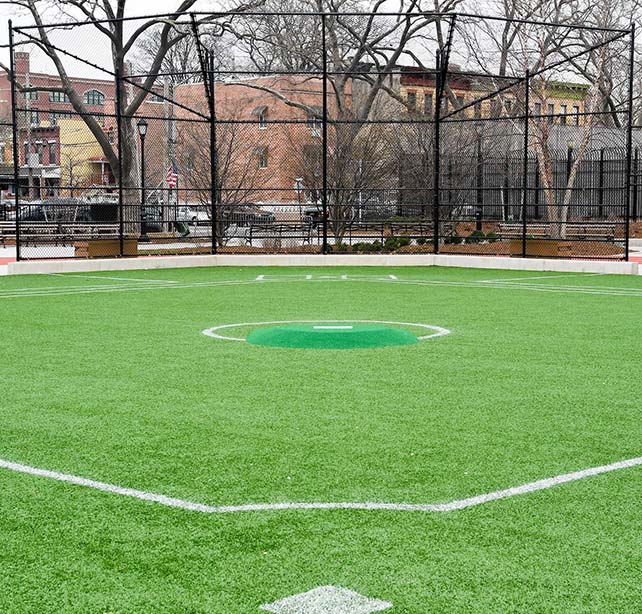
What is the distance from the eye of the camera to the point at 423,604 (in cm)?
379

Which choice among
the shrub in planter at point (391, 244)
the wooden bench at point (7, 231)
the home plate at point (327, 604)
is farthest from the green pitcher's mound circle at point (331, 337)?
the wooden bench at point (7, 231)

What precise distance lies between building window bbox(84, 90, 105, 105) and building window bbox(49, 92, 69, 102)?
87 centimetres

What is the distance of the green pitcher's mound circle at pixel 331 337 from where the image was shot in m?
10.5

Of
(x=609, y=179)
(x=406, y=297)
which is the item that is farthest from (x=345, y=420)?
(x=609, y=179)

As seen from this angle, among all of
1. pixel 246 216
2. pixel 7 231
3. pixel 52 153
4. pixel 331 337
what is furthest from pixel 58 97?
pixel 331 337

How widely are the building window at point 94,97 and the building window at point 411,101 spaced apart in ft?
37.5

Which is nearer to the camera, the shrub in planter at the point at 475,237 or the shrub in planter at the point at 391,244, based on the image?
the shrub in planter at the point at 475,237

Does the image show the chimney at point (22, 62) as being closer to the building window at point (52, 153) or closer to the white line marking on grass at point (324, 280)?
the building window at point (52, 153)

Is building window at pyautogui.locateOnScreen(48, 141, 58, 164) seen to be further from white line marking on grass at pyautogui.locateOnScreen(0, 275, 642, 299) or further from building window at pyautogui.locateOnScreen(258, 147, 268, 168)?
white line marking on grass at pyautogui.locateOnScreen(0, 275, 642, 299)

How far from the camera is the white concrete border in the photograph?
21.7m

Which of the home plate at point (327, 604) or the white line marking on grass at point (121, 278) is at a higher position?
the white line marking on grass at point (121, 278)

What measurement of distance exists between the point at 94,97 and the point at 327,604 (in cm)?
2948

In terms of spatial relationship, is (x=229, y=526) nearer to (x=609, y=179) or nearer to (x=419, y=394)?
(x=419, y=394)

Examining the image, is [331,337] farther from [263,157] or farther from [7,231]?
[7,231]
